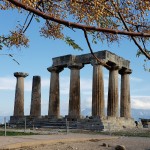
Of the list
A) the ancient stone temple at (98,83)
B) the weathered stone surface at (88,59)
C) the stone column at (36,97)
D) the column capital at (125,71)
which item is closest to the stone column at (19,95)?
the stone column at (36,97)

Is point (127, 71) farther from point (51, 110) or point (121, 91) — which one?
point (51, 110)

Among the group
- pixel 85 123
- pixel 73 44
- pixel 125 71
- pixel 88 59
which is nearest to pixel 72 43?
pixel 73 44

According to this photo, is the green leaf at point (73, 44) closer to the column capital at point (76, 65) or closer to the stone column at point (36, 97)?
the column capital at point (76, 65)

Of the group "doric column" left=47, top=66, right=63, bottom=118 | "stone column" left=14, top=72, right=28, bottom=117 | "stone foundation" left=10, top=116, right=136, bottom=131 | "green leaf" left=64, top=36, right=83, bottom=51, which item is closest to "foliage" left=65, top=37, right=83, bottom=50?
"green leaf" left=64, top=36, right=83, bottom=51

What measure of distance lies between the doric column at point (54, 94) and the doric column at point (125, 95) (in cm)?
671

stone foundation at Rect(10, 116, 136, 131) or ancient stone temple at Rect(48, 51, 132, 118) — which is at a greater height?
ancient stone temple at Rect(48, 51, 132, 118)

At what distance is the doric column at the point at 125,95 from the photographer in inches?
1518

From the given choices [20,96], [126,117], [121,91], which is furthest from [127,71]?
[20,96]

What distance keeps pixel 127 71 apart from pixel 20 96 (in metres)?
12.0

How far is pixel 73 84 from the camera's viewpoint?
3616cm

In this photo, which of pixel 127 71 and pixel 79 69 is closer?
pixel 79 69

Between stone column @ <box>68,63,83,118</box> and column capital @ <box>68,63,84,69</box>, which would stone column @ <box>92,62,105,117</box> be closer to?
column capital @ <box>68,63,84,69</box>

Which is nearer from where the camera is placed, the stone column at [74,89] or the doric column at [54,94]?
the stone column at [74,89]

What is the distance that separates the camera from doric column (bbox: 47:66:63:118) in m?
37.5
